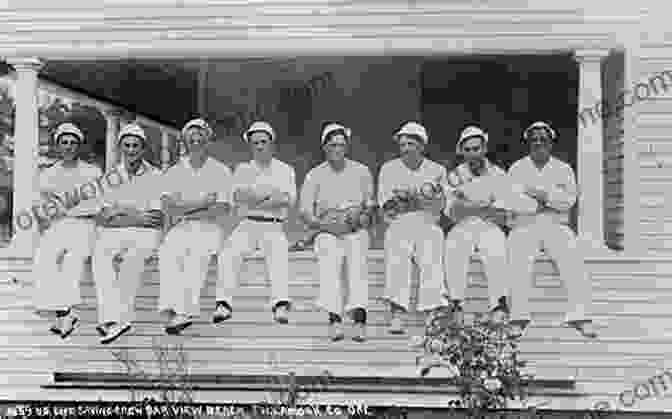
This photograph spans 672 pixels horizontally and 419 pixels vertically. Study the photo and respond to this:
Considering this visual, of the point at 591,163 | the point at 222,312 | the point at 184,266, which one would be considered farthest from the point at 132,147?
the point at 591,163

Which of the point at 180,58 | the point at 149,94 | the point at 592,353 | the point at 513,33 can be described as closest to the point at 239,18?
the point at 180,58

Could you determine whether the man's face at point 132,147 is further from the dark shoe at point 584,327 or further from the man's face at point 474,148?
the dark shoe at point 584,327

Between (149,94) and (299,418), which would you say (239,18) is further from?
(149,94)

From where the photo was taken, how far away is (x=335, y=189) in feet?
23.0

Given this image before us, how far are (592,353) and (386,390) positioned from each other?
1.32 metres

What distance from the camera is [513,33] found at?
726cm

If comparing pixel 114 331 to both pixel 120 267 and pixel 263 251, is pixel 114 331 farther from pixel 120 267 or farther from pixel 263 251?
pixel 263 251

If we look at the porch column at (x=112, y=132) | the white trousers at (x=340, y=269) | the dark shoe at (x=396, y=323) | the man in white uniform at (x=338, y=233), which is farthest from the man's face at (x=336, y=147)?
the porch column at (x=112, y=132)

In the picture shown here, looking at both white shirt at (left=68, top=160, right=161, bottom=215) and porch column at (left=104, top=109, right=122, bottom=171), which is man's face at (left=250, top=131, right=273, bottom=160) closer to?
white shirt at (left=68, top=160, right=161, bottom=215)

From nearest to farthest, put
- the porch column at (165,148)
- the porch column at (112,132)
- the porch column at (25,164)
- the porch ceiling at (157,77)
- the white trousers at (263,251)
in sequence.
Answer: the white trousers at (263,251)
the porch column at (25,164)
the porch ceiling at (157,77)
the porch column at (112,132)
the porch column at (165,148)

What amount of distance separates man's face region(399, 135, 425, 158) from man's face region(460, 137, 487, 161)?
0.27m

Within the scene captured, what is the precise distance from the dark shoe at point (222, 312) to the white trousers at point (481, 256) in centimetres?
135

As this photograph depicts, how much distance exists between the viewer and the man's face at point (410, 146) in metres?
6.96

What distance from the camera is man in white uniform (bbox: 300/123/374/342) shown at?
22.4 ft
